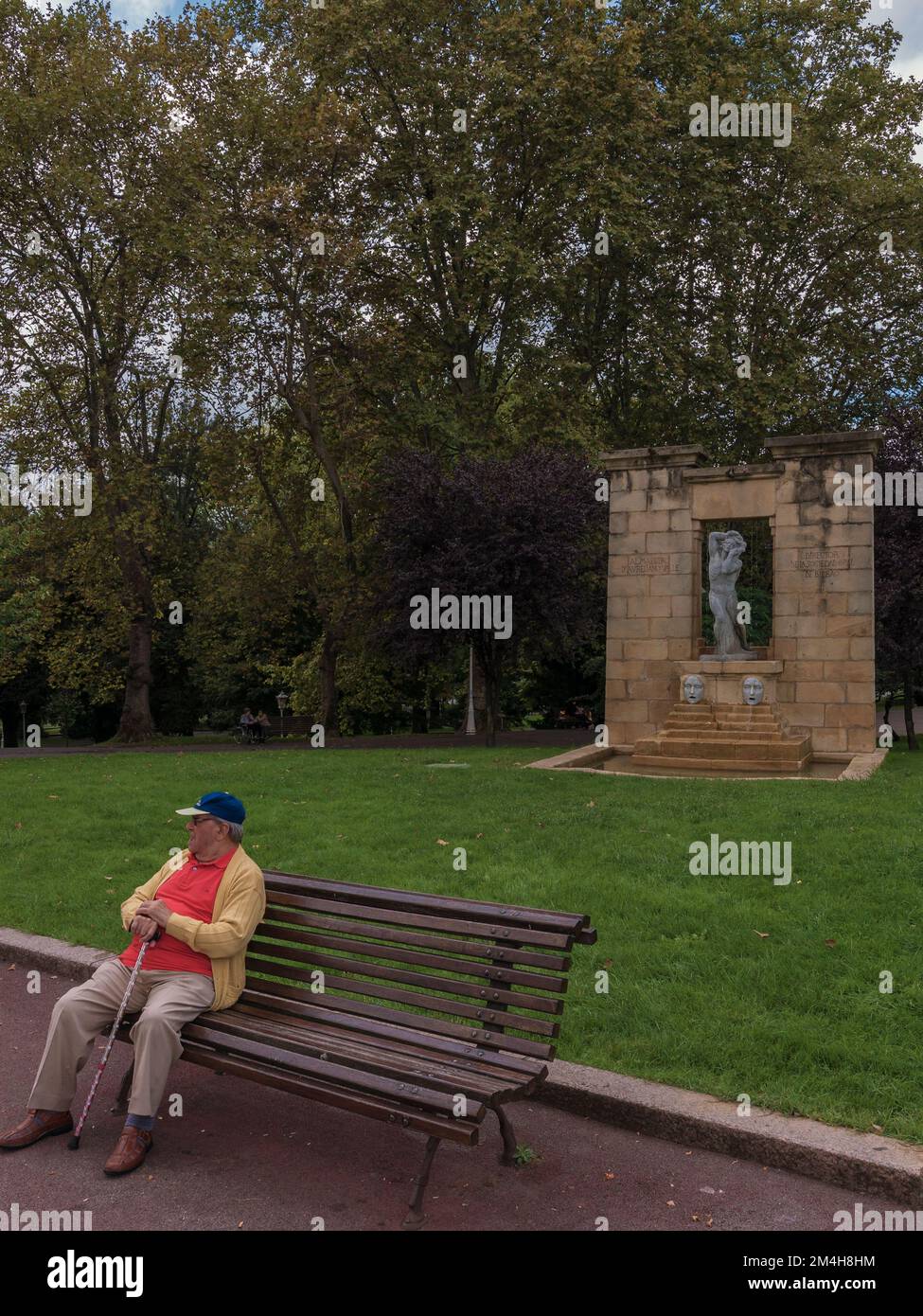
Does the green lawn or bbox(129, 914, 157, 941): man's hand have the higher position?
bbox(129, 914, 157, 941): man's hand

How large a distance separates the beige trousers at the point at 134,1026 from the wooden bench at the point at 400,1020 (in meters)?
0.13

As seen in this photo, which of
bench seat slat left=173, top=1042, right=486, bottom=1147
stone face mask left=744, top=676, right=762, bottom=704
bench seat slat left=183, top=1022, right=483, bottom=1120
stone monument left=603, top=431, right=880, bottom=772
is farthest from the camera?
stone face mask left=744, top=676, right=762, bottom=704

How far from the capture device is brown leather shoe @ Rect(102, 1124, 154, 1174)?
427 cm

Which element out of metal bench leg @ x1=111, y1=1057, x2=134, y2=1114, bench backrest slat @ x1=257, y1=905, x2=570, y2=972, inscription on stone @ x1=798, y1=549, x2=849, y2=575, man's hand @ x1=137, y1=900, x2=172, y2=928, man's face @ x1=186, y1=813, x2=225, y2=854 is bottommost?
metal bench leg @ x1=111, y1=1057, x2=134, y2=1114

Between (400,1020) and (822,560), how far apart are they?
13.4 metres

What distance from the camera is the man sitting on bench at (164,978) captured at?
4.53 meters

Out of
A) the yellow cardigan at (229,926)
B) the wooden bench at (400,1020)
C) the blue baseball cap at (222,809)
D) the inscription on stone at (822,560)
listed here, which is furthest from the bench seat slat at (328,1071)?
the inscription on stone at (822,560)

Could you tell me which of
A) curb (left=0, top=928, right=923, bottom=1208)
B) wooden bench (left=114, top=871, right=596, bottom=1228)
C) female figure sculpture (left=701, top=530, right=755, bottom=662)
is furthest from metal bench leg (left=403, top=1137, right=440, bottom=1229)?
female figure sculpture (left=701, top=530, right=755, bottom=662)

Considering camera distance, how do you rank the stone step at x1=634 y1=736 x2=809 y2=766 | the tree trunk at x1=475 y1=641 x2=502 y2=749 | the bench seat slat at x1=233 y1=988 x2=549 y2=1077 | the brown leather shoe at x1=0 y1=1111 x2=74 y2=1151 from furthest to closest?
the tree trunk at x1=475 y1=641 x2=502 y2=749 < the stone step at x1=634 y1=736 x2=809 y2=766 < the brown leather shoe at x1=0 y1=1111 x2=74 y2=1151 < the bench seat slat at x1=233 y1=988 x2=549 y2=1077

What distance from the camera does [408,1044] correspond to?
14.9ft

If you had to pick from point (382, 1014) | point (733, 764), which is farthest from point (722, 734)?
point (382, 1014)

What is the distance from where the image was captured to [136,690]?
2973 centimetres
